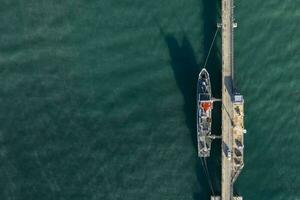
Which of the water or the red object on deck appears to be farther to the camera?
the water

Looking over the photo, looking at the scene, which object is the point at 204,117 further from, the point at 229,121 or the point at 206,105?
the point at 229,121

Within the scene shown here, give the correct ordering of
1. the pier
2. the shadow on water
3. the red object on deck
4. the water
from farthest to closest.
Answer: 1. the shadow on water
2. the water
3. the pier
4. the red object on deck

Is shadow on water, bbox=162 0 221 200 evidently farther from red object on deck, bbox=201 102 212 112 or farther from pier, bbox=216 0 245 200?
red object on deck, bbox=201 102 212 112

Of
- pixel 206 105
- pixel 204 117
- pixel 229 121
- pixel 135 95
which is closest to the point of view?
pixel 206 105

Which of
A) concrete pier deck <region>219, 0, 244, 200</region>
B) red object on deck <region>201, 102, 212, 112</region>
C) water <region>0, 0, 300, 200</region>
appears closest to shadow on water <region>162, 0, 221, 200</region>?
water <region>0, 0, 300, 200</region>

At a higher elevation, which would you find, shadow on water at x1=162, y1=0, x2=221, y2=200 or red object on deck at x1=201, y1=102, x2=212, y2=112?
shadow on water at x1=162, y1=0, x2=221, y2=200

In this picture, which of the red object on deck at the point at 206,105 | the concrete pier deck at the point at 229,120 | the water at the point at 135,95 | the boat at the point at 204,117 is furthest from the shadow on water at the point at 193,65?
the red object on deck at the point at 206,105

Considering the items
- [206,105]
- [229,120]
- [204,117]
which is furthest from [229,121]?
[206,105]
